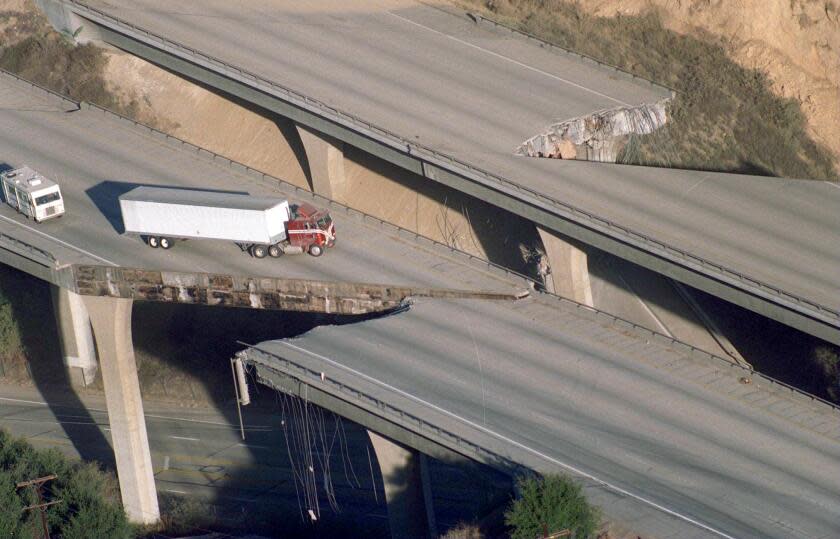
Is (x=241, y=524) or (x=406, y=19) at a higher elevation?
(x=406, y=19)

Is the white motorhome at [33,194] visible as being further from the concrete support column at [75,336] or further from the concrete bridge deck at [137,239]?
the concrete support column at [75,336]

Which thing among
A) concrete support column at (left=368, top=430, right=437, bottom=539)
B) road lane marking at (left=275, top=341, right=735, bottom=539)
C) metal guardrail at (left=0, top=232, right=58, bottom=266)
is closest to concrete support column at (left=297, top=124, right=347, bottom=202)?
metal guardrail at (left=0, top=232, right=58, bottom=266)

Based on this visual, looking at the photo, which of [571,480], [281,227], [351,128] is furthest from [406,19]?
[571,480]

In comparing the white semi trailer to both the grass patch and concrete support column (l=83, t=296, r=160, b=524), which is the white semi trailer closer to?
concrete support column (l=83, t=296, r=160, b=524)

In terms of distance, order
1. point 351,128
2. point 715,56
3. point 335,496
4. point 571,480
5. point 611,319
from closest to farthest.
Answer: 1. point 571,480
2. point 611,319
3. point 335,496
4. point 351,128
5. point 715,56

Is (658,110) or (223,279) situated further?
(658,110)

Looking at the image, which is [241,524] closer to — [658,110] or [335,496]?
[335,496]
